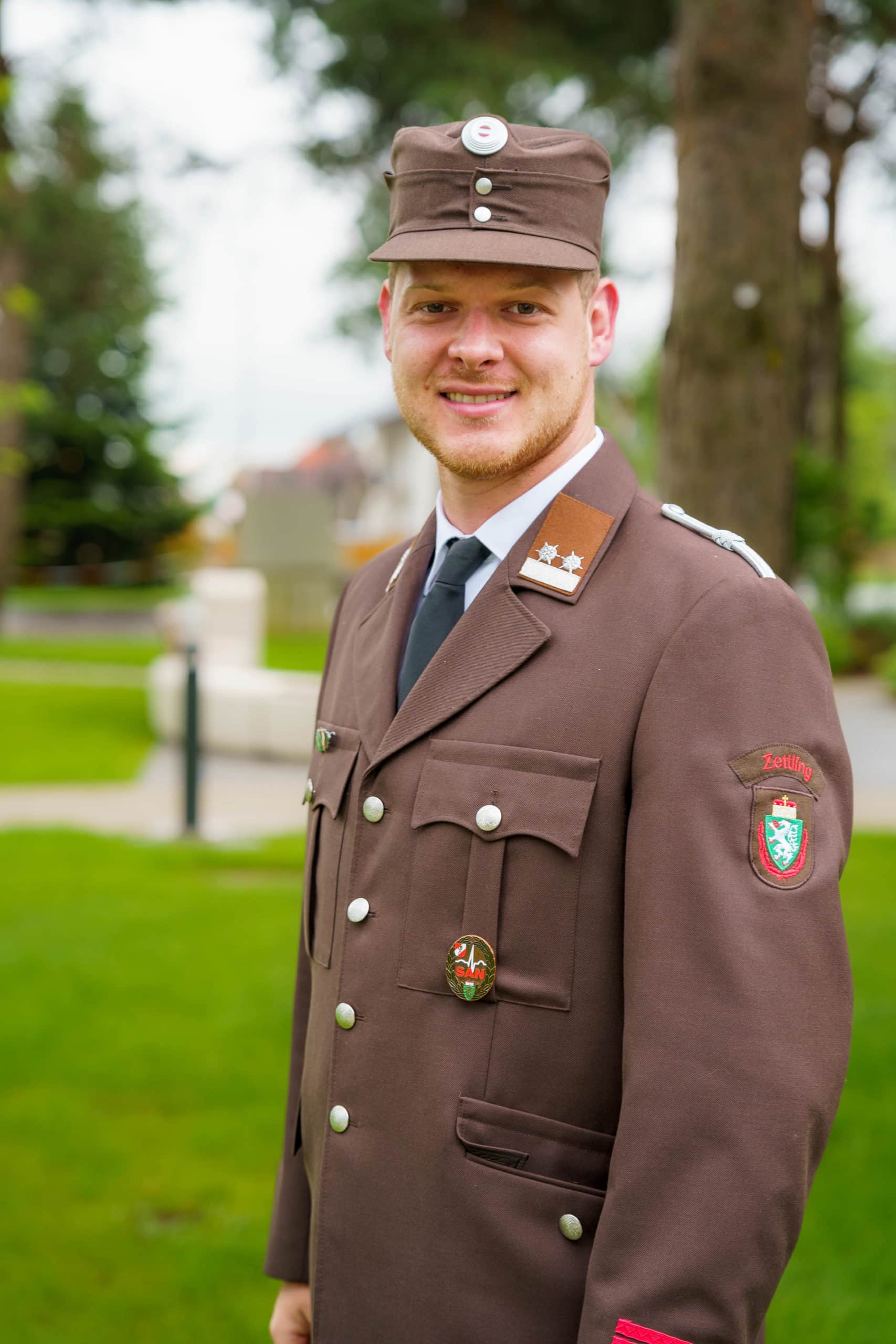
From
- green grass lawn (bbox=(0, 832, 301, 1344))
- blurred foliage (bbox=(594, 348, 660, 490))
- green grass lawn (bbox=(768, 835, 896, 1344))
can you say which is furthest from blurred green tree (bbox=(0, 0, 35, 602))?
green grass lawn (bbox=(768, 835, 896, 1344))

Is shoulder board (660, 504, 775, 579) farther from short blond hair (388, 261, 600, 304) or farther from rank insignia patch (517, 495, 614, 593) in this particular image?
short blond hair (388, 261, 600, 304)

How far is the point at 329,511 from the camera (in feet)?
94.8

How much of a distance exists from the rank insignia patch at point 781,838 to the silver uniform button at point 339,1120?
0.70 metres

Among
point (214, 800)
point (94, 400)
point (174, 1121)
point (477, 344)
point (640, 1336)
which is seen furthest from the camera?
point (94, 400)

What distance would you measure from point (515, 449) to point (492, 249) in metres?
0.26

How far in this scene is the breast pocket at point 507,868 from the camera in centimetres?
167

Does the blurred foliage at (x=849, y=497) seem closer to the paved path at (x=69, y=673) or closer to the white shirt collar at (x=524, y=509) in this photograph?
the white shirt collar at (x=524, y=509)

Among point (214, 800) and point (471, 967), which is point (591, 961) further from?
point (214, 800)

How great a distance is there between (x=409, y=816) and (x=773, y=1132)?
60 cm

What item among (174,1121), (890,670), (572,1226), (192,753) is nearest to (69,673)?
(192,753)

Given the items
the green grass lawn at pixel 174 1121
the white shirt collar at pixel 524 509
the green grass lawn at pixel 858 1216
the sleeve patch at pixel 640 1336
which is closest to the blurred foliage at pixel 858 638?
the green grass lawn at pixel 174 1121

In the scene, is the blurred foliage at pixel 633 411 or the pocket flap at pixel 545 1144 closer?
the pocket flap at pixel 545 1144

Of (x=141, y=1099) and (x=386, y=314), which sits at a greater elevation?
(x=386, y=314)

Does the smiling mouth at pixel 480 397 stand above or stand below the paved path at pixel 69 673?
below
